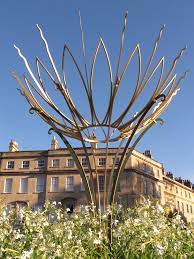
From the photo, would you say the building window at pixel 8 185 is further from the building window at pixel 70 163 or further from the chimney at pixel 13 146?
the building window at pixel 70 163

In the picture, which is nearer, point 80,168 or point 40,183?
point 80,168

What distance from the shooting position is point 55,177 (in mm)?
37750

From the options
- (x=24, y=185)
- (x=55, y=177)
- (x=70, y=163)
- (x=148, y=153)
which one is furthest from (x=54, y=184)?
(x=148, y=153)

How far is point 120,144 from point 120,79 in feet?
4.71

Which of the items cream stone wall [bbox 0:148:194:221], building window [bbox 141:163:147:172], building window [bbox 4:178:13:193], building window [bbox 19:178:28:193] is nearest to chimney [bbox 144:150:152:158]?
cream stone wall [bbox 0:148:194:221]

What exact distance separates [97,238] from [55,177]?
3431 centimetres

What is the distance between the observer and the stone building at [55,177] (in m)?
36.1

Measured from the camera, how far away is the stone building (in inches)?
1422

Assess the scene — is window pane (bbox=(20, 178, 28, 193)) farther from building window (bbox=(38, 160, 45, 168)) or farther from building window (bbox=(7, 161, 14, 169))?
building window (bbox=(7, 161, 14, 169))

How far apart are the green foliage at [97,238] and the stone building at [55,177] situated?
30056mm

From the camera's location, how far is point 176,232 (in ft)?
15.6

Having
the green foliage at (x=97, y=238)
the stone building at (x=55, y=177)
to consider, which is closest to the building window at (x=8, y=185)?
the stone building at (x=55, y=177)

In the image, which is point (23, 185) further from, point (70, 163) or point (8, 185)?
point (70, 163)

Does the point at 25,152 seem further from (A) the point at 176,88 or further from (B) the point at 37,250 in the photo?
(B) the point at 37,250
